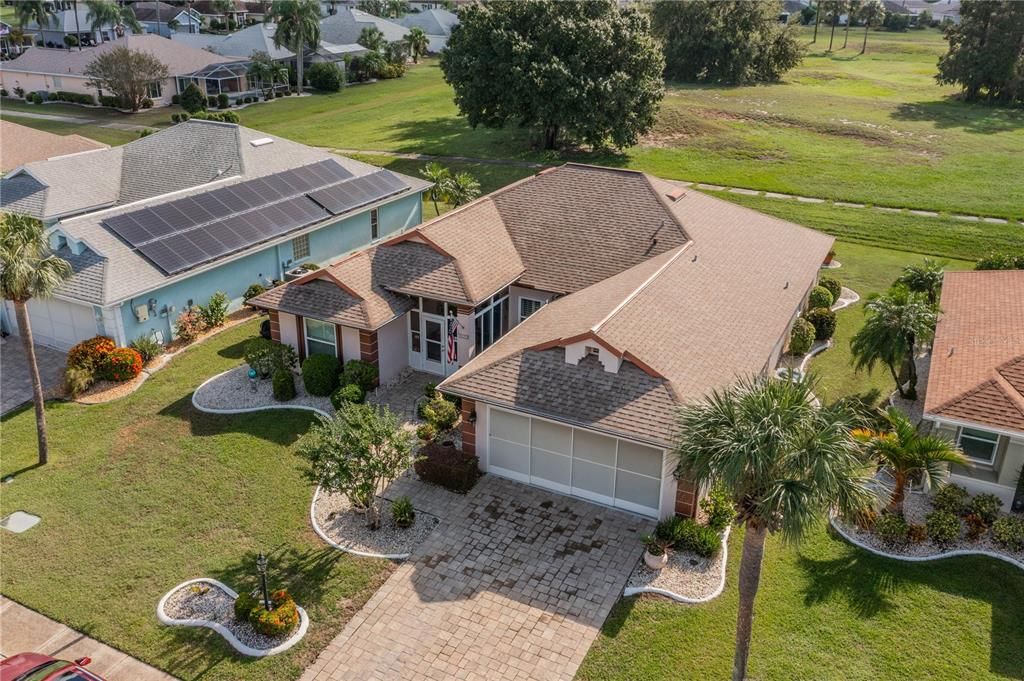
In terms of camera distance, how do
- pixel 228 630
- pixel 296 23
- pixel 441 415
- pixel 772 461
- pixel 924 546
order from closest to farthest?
pixel 772 461 → pixel 228 630 → pixel 924 546 → pixel 441 415 → pixel 296 23

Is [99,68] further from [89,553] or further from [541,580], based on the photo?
[541,580]

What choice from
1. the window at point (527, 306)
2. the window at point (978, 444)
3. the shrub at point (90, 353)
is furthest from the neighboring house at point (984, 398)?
the shrub at point (90, 353)

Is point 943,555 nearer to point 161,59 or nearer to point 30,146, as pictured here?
point 30,146

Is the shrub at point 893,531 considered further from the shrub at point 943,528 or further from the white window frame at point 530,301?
the white window frame at point 530,301

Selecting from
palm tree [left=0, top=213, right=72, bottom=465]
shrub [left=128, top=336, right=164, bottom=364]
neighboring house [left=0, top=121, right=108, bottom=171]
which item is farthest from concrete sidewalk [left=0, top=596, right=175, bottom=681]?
neighboring house [left=0, top=121, right=108, bottom=171]

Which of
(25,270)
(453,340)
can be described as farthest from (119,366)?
(453,340)
